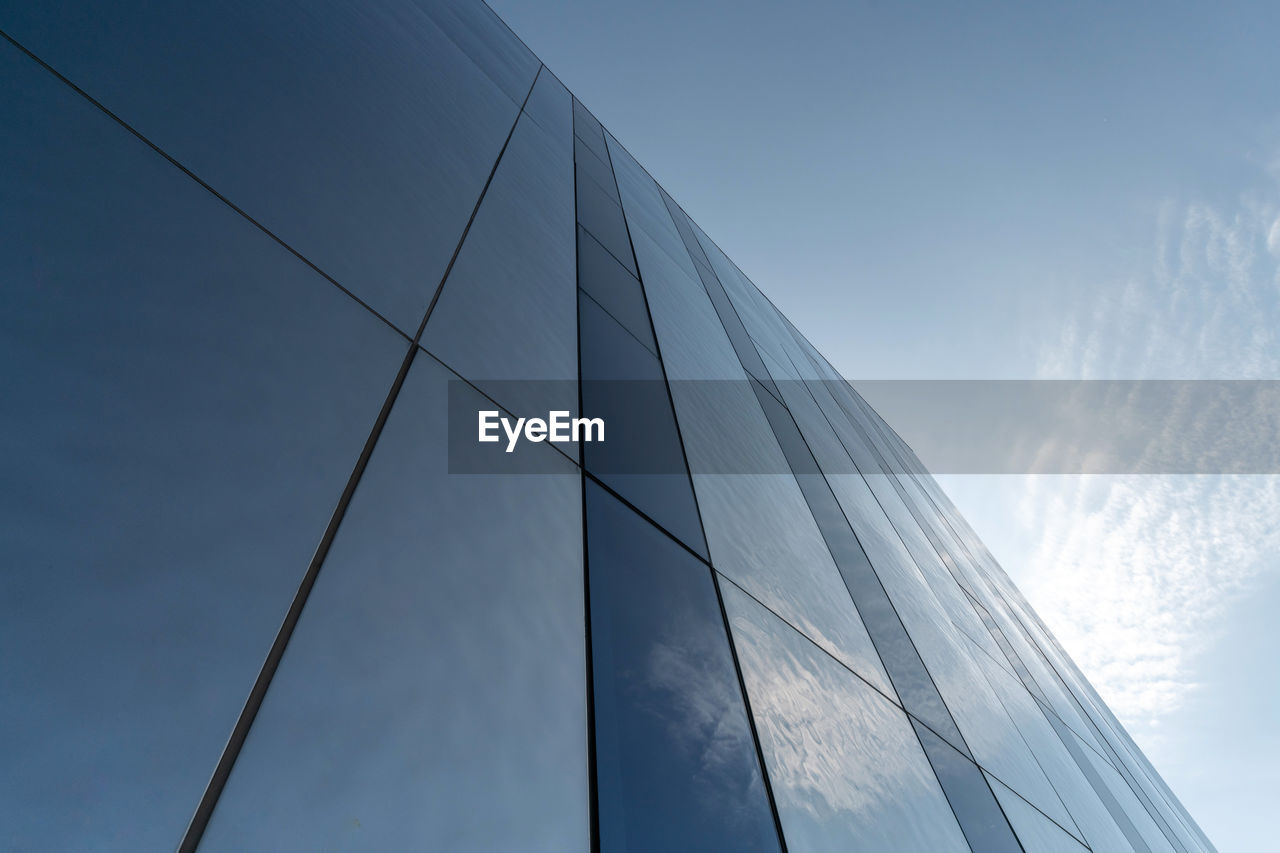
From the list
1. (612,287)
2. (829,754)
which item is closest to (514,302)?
(612,287)

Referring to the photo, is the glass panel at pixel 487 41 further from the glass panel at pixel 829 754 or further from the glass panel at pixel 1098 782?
the glass panel at pixel 1098 782

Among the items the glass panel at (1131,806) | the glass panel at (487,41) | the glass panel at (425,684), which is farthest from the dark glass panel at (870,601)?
the glass panel at (1131,806)

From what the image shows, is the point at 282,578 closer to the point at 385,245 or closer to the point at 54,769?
the point at 54,769

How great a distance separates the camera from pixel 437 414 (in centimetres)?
220

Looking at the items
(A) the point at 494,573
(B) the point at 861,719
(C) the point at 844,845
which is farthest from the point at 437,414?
(B) the point at 861,719

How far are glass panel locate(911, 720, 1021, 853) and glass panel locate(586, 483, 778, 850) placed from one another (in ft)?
7.39

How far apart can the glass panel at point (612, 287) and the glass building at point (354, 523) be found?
89 millimetres

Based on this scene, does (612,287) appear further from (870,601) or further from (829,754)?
(829,754)

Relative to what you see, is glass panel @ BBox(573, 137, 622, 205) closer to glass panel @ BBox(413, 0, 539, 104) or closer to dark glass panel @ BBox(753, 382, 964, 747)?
glass panel @ BBox(413, 0, 539, 104)

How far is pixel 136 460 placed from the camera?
1.34 m

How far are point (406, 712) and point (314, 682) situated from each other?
0.23 m

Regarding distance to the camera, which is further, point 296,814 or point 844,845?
point 844,845

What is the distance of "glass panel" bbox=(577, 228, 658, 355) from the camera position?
4520 millimetres

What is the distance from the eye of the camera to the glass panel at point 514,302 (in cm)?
263
